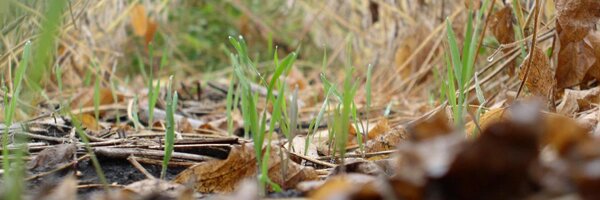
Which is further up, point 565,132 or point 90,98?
point 90,98

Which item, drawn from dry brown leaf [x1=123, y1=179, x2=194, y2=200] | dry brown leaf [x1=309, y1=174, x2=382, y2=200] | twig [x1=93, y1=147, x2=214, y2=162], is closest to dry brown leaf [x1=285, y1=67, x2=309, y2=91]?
twig [x1=93, y1=147, x2=214, y2=162]

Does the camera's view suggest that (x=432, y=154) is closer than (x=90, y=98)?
Yes

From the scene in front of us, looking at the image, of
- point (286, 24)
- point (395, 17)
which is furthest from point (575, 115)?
point (286, 24)

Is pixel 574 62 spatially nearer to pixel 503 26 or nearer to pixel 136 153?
pixel 503 26

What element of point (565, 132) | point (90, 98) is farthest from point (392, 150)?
point (90, 98)

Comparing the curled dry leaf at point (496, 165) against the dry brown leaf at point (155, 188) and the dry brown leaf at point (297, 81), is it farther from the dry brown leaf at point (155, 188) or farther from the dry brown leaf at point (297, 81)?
the dry brown leaf at point (297, 81)
